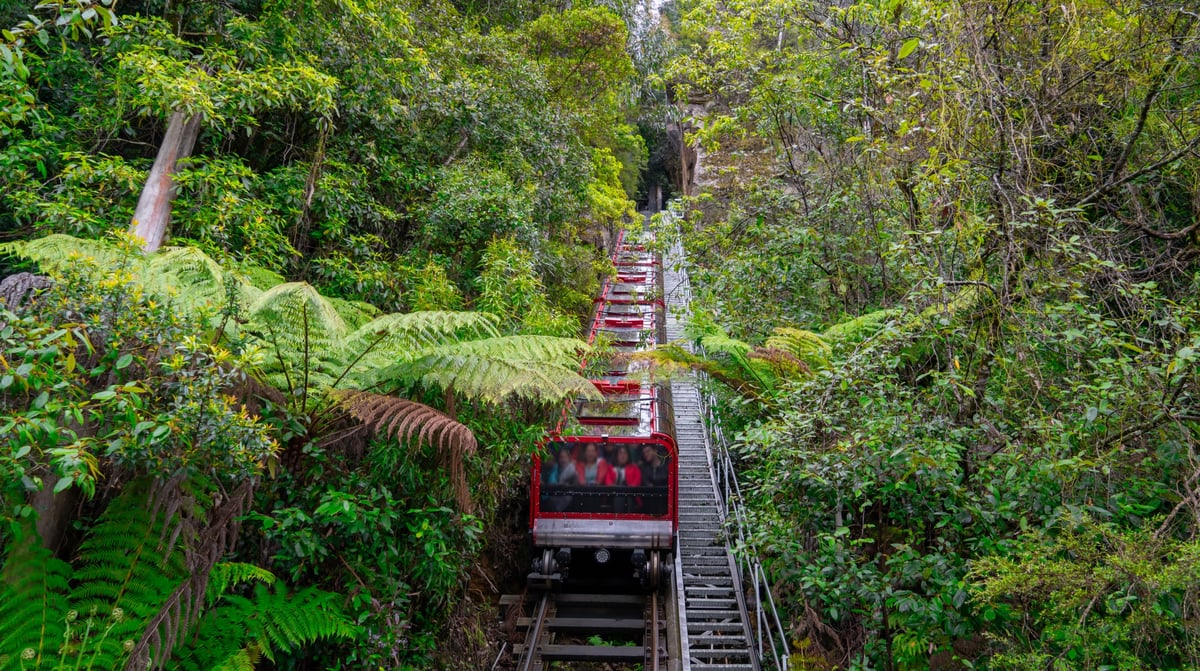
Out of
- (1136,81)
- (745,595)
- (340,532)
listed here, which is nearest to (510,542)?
(745,595)

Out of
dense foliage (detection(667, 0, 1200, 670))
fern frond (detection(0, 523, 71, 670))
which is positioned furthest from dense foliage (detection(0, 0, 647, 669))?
dense foliage (detection(667, 0, 1200, 670))

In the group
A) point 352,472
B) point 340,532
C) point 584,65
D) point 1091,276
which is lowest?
point 340,532

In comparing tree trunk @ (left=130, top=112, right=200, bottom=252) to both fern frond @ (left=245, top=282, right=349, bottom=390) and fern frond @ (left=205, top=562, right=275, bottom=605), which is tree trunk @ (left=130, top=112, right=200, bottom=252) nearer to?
fern frond @ (left=245, top=282, right=349, bottom=390)

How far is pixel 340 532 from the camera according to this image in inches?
175

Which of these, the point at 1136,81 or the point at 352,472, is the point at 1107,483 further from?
the point at 352,472

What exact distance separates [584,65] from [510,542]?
10.6 m

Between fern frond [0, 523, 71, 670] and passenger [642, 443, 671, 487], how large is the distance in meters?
5.91

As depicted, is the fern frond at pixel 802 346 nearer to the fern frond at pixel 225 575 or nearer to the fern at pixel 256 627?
the fern at pixel 256 627

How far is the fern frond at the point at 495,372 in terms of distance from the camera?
404 cm

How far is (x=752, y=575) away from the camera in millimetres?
7746

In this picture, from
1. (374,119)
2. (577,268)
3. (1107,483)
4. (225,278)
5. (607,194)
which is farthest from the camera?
(607,194)

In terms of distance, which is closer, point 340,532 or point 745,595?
point 340,532

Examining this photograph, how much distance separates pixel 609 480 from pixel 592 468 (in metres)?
0.26

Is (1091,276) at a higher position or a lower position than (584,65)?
lower
